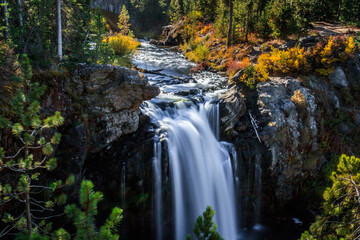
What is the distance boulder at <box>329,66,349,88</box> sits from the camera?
15.6 metres

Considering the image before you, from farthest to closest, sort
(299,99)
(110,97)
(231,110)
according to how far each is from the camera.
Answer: (299,99), (231,110), (110,97)

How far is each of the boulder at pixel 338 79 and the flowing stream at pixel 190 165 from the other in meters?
8.53

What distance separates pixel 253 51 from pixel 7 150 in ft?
66.9

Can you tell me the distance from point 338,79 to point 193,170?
1196 centimetres

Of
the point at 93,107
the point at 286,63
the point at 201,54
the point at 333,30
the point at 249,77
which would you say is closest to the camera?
the point at 93,107

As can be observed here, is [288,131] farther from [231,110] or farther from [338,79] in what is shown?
[338,79]

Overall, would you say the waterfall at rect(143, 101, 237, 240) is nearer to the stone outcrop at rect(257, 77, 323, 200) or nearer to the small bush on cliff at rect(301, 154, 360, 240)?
the stone outcrop at rect(257, 77, 323, 200)

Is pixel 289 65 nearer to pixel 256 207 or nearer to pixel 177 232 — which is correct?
pixel 256 207

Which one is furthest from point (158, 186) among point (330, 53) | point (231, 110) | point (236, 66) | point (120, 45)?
point (330, 53)

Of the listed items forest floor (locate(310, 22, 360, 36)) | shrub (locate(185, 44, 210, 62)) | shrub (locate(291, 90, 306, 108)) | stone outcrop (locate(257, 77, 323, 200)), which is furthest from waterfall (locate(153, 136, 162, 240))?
forest floor (locate(310, 22, 360, 36))

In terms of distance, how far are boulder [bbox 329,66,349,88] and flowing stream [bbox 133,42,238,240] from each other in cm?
853

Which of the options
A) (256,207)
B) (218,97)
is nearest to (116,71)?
(218,97)

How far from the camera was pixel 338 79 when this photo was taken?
51.4ft

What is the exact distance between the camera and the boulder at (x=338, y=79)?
51.1 ft
